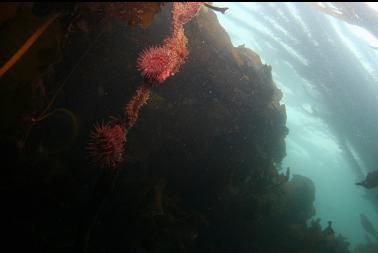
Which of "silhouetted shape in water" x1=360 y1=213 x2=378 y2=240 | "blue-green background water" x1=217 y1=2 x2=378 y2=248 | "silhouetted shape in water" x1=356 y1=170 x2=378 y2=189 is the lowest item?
"silhouetted shape in water" x1=360 y1=213 x2=378 y2=240

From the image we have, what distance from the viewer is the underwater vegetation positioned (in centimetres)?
235

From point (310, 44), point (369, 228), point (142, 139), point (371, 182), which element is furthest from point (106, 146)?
point (369, 228)

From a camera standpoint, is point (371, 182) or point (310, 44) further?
point (310, 44)

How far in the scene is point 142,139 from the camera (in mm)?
5344

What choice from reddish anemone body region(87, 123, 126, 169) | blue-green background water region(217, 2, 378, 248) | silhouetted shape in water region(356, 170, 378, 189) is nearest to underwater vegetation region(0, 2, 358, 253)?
reddish anemone body region(87, 123, 126, 169)

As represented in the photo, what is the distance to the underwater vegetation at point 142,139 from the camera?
2346 mm

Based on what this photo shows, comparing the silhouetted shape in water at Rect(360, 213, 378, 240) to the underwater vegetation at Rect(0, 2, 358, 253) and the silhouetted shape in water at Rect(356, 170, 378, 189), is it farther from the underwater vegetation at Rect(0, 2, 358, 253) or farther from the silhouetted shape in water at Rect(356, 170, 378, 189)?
the silhouetted shape in water at Rect(356, 170, 378, 189)

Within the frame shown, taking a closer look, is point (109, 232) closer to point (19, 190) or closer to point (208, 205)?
point (19, 190)

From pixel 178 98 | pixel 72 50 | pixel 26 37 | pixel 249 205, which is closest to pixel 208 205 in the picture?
pixel 249 205

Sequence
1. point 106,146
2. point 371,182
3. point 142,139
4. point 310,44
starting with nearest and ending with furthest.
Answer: point 106,146, point 142,139, point 371,182, point 310,44

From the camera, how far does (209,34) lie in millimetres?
6391

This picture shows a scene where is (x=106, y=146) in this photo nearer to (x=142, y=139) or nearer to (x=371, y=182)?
(x=142, y=139)

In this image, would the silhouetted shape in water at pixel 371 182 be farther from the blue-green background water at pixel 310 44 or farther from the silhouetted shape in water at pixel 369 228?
the silhouetted shape in water at pixel 369 228

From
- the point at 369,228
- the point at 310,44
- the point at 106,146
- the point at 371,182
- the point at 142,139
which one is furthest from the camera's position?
the point at 369,228
